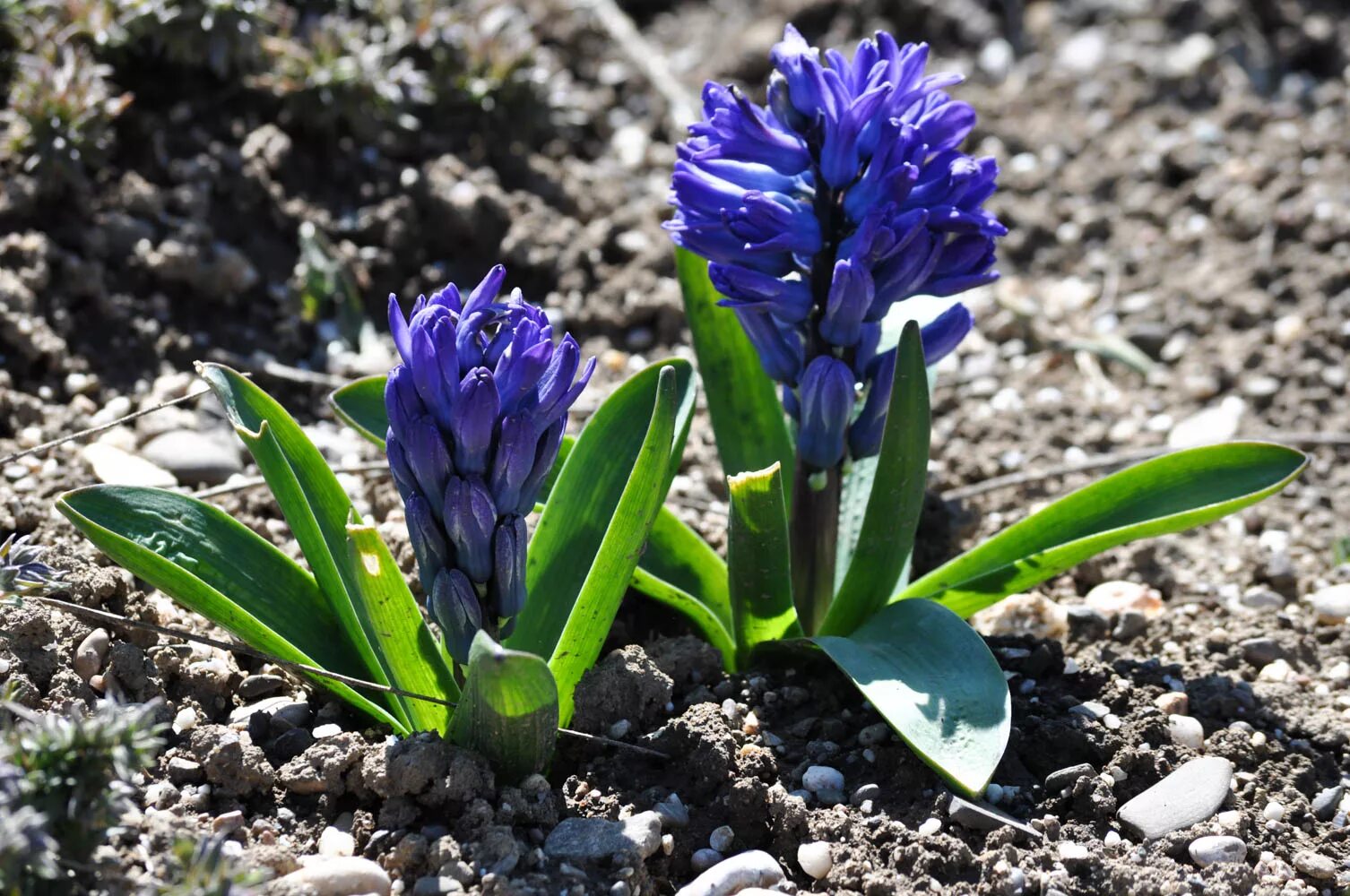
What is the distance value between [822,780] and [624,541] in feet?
2.26

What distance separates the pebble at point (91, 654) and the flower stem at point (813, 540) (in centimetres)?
153

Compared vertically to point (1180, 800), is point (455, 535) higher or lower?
higher

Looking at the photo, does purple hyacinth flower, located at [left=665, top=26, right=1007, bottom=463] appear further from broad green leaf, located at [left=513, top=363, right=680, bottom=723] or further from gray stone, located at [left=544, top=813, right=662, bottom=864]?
gray stone, located at [left=544, top=813, right=662, bottom=864]

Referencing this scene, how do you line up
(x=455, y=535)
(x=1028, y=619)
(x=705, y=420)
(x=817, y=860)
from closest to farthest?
(x=455, y=535)
(x=817, y=860)
(x=1028, y=619)
(x=705, y=420)

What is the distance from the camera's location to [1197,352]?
202 inches

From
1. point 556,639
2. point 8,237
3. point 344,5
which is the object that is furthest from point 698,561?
point 344,5

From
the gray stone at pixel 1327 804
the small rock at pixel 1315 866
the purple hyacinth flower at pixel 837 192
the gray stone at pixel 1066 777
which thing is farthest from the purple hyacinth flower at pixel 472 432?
the gray stone at pixel 1327 804

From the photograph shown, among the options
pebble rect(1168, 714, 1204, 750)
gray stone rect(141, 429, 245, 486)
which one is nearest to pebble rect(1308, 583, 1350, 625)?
pebble rect(1168, 714, 1204, 750)

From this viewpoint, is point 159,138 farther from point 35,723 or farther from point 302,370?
point 35,723

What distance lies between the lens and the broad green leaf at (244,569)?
9.53 ft

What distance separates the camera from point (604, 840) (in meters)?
2.72

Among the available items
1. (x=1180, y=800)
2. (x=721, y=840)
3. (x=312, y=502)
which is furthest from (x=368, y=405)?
(x=1180, y=800)

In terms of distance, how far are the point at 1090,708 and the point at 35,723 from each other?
2.17 meters

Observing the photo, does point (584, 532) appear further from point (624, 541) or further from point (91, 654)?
point (91, 654)
